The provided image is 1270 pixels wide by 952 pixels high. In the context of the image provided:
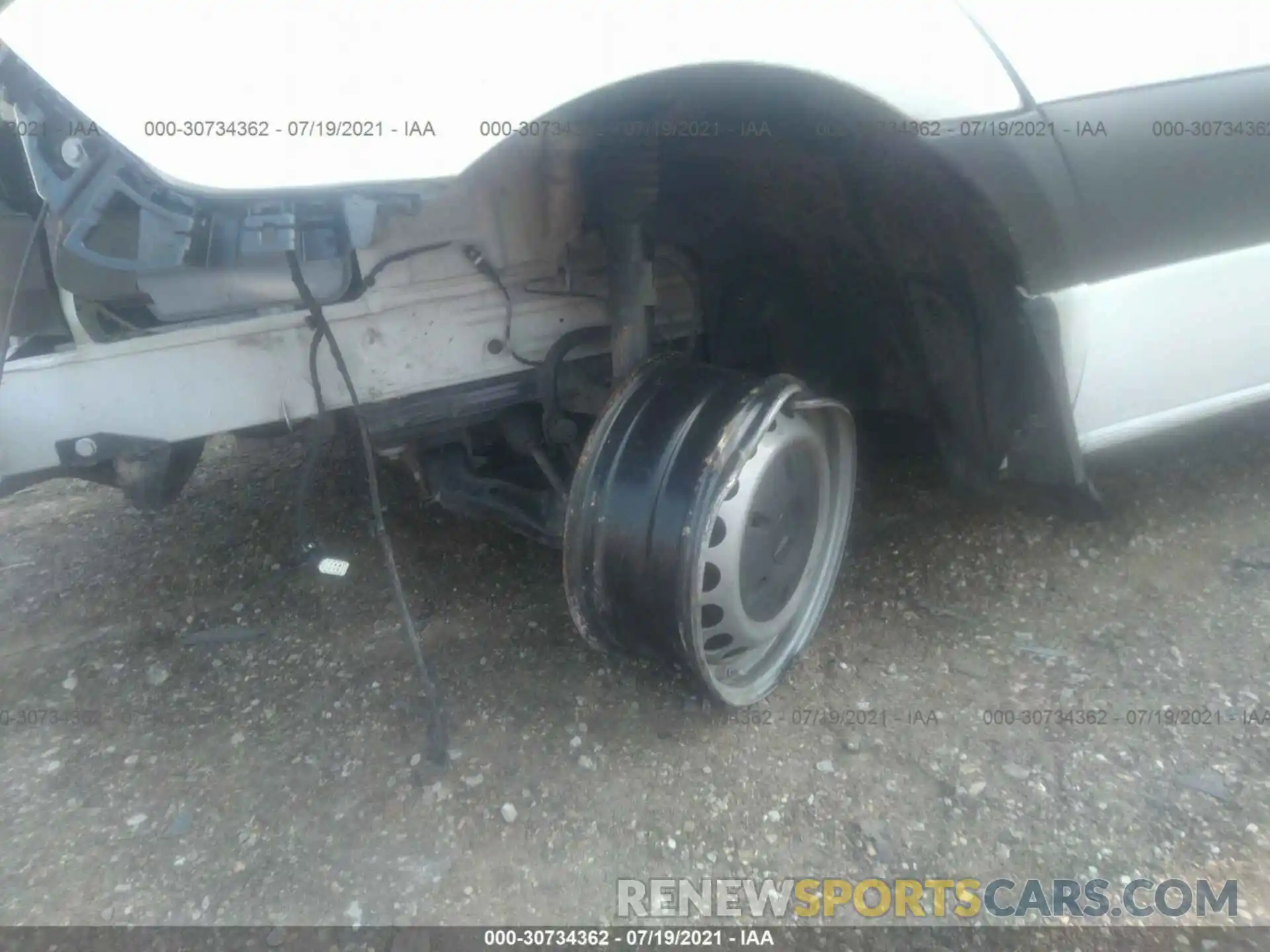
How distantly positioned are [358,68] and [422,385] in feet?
2.71

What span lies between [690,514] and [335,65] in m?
0.89

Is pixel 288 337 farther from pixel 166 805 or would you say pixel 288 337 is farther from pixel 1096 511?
pixel 1096 511

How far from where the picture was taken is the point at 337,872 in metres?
1.55

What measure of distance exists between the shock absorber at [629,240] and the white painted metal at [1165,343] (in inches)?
30.6

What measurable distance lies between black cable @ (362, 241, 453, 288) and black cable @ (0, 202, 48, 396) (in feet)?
1.65

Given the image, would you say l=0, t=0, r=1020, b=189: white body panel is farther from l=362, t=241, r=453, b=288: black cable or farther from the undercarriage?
l=362, t=241, r=453, b=288: black cable

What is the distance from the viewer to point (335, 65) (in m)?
1.09

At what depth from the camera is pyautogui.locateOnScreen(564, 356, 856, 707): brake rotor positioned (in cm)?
161

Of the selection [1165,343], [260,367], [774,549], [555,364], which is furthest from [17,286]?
[1165,343]

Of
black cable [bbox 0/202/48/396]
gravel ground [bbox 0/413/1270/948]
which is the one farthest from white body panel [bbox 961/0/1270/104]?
black cable [bbox 0/202/48/396]

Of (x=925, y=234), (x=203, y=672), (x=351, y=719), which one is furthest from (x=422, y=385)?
(x=925, y=234)

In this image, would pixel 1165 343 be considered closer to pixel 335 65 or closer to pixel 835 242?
pixel 835 242

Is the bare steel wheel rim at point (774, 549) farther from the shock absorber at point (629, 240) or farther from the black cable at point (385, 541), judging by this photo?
the black cable at point (385, 541)

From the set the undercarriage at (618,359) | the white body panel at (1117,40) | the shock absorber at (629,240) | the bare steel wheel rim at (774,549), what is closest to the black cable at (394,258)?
the undercarriage at (618,359)
